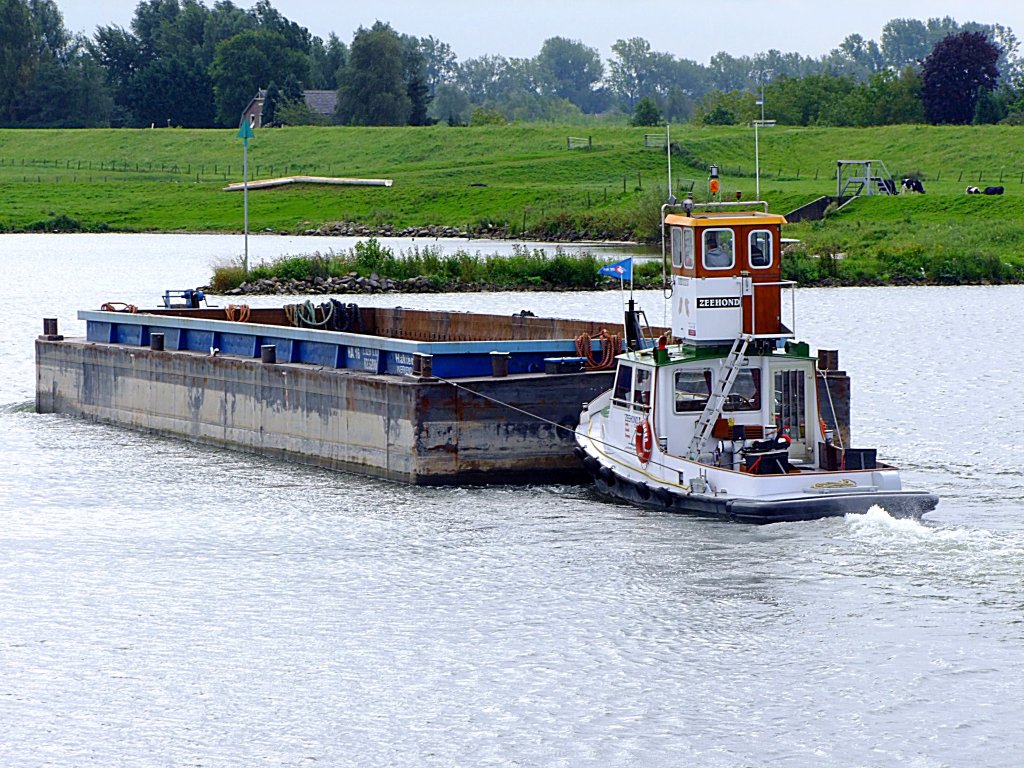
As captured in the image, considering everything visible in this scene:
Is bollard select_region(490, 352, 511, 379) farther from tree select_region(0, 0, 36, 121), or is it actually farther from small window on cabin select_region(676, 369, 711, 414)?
tree select_region(0, 0, 36, 121)

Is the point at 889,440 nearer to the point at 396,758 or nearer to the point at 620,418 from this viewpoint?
the point at 620,418

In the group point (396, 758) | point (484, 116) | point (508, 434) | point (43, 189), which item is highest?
point (484, 116)

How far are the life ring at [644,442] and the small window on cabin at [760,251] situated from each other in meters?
2.81

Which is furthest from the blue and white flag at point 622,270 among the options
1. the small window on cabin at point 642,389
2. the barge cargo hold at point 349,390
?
the small window on cabin at point 642,389

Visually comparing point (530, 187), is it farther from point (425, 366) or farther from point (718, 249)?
point (718, 249)

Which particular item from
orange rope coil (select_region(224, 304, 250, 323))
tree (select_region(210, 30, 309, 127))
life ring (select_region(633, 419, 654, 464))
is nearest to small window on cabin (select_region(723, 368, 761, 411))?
life ring (select_region(633, 419, 654, 464))

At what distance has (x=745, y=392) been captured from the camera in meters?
25.9

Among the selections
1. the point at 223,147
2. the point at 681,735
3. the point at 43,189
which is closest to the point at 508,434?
the point at 681,735

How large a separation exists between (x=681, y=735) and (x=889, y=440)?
639 inches

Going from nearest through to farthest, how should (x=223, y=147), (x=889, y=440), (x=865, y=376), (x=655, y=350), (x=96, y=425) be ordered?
1. (x=655, y=350)
2. (x=889, y=440)
3. (x=96, y=425)
4. (x=865, y=376)
5. (x=223, y=147)

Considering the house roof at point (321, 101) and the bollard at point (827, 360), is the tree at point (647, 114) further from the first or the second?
the bollard at point (827, 360)

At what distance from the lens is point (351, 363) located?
3031 centimetres

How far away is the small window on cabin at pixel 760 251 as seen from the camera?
25.9 metres

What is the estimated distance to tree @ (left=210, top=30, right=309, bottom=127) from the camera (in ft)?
584
